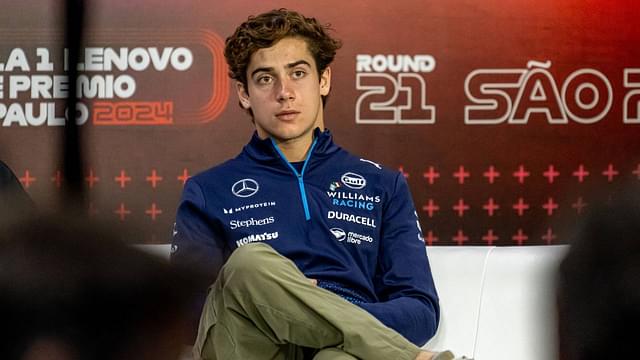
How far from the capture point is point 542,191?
139 inches

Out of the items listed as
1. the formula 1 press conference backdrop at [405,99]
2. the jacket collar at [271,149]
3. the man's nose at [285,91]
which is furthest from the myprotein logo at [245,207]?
the formula 1 press conference backdrop at [405,99]

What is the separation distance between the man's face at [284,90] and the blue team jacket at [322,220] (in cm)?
5

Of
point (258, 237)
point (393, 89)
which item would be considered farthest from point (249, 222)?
point (393, 89)

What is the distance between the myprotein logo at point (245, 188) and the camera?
7.90 feet

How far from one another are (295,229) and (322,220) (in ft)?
0.21

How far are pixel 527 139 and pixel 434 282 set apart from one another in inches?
47.5

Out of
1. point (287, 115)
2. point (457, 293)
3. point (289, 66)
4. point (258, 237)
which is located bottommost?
point (457, 293)

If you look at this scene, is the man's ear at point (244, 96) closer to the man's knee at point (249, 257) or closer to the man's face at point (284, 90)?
the man's face at point (284, 90)

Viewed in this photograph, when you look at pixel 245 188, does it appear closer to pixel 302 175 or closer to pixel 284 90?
pixel 302 175

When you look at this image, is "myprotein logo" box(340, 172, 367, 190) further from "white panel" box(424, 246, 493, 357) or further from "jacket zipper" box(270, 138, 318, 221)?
"white panel" box(424, 246, 493, 357)

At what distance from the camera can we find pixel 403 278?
2252mm

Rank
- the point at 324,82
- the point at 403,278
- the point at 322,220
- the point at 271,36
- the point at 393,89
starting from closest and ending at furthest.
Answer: the point at 403,278 < the point at 322,220 < the point at 271,36 < the point at 324,82 < the point at 393,89

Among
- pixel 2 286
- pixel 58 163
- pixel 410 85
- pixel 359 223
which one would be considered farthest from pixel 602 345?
pixel 58 163

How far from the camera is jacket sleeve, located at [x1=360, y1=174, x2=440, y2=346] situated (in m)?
2.11
